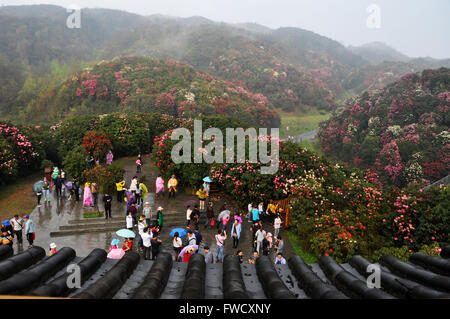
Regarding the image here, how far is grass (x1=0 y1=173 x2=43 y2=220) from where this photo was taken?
46.7ft

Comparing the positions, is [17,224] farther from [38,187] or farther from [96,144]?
[96,144]

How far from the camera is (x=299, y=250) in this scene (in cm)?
1224

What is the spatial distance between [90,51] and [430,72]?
74.1 m

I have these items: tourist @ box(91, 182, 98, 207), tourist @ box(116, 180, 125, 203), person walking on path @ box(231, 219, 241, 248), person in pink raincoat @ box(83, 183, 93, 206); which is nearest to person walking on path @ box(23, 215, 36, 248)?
person in pink raincoat @ box(83, 183, 93, 206)

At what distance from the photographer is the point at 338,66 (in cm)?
9388

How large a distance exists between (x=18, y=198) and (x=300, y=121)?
4196 cm

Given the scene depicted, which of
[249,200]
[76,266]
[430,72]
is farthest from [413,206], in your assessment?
[430,72]

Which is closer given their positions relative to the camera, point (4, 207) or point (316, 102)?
point (4, 207)

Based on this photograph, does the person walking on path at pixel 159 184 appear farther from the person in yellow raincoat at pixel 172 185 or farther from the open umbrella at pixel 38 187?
the open umbrella at pixel 38 187

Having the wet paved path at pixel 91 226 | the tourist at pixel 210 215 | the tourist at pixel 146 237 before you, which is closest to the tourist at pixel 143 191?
the wet paved path at pixel 91 226

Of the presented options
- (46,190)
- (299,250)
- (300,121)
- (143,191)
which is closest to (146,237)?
(143,191)

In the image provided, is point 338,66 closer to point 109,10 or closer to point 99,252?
point 109,10

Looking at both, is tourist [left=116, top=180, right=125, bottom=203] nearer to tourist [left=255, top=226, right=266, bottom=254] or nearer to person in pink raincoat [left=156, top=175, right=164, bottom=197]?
person in pink raincoat [left=156, top=175, right=164, bottom=197]

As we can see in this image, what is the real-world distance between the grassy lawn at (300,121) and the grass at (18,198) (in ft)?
103
